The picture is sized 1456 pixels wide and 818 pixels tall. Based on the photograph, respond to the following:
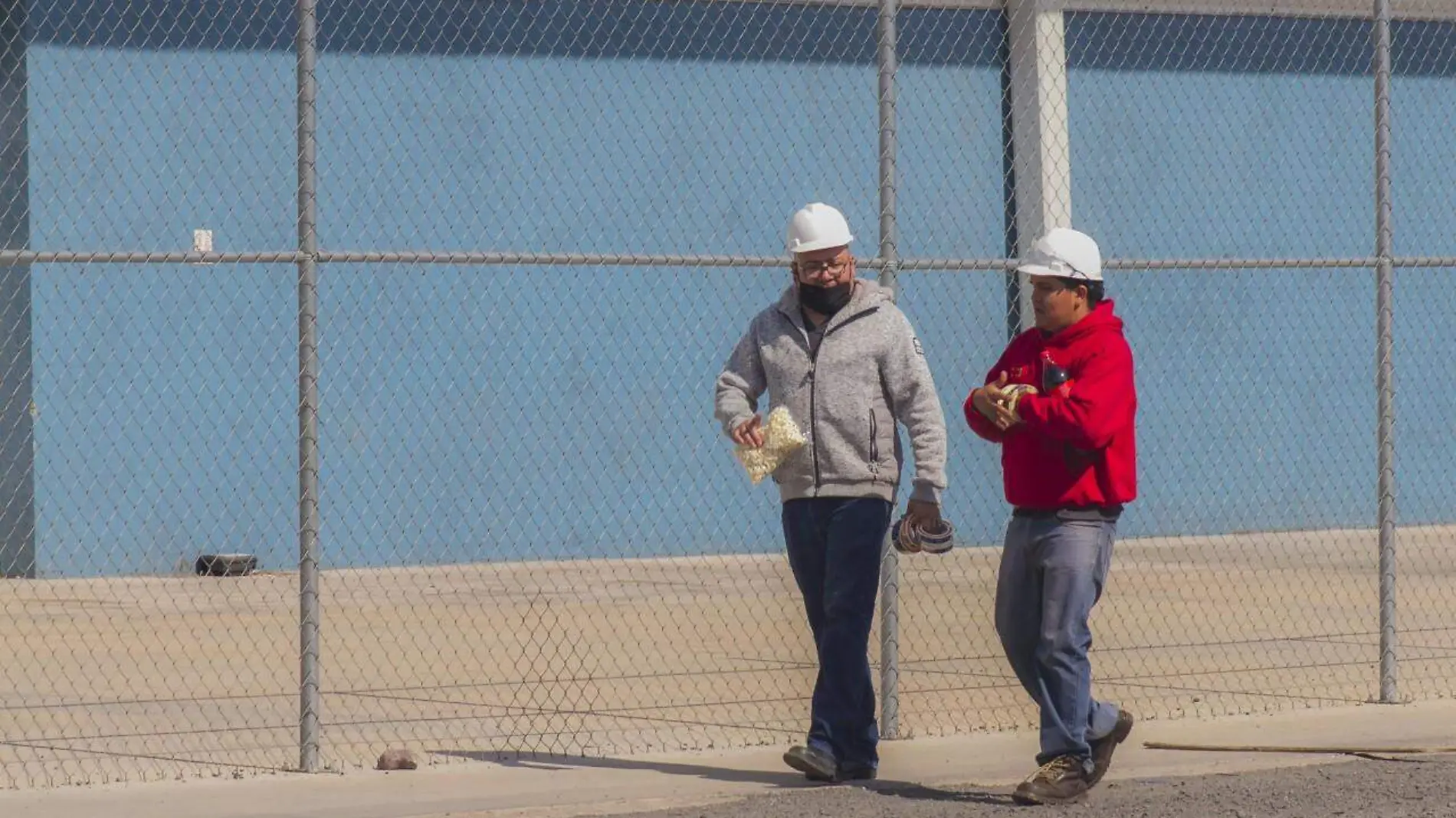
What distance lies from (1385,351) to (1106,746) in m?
3.02

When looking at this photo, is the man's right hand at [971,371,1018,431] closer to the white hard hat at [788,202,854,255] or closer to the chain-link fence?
the white hard hat at [788,202,854,255]

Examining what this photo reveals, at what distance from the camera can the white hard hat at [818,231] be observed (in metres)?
7.35

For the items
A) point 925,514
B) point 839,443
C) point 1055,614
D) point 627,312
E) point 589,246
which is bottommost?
point 1055,614

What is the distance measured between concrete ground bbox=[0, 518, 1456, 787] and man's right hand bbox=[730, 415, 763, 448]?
1511 mm

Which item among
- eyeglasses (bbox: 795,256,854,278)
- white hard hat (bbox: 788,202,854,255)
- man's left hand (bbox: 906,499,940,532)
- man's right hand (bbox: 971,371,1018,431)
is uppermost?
white hard hat (bbox: 788,202,854,255)

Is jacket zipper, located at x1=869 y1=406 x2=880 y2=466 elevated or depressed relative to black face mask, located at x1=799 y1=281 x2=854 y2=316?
depressed

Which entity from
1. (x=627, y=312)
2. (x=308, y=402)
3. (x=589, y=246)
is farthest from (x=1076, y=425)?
(x=627, y=312)

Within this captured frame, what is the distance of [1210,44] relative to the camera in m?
18.4

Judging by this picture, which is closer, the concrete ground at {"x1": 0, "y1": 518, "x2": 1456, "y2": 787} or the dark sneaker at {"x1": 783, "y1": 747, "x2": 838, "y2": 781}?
the dark sneaker at {"x1": 783, "y1": 747, "x2": 838, "y2": 781}

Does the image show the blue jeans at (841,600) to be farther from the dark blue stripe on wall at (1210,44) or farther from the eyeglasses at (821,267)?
the dark blue stripe on wall at (1210,44)

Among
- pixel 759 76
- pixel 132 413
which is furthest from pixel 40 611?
pixel 759 76

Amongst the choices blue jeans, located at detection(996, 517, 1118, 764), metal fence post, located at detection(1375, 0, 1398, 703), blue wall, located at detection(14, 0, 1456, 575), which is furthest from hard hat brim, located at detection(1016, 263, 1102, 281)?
blue wall, located at detection(14, 0, 1456, 575)

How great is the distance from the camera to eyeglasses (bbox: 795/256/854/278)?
24.3 ft

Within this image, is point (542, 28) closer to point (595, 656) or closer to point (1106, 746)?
point (595, 656)
